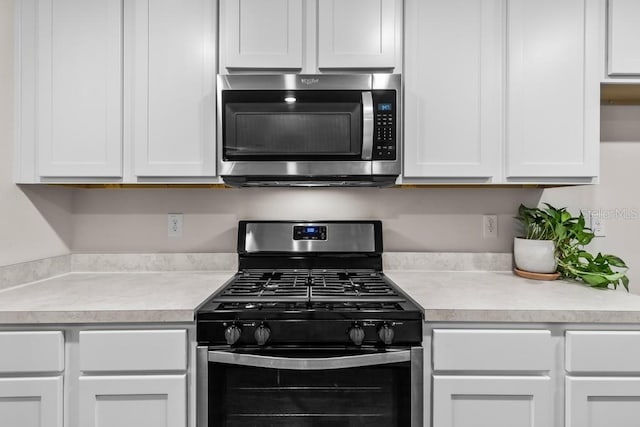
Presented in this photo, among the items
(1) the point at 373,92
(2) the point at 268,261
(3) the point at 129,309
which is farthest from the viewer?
(2) the point at 268,261

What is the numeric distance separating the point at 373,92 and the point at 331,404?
1201 millimetres

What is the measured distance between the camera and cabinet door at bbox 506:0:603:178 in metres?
1.66

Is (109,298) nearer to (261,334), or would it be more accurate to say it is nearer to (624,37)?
(261,334)

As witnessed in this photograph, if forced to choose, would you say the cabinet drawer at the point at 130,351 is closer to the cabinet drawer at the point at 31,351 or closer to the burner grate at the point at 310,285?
the cabinet drawer at the point at 31,351

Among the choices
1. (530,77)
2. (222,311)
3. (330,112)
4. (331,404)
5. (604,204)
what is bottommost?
(331,404)

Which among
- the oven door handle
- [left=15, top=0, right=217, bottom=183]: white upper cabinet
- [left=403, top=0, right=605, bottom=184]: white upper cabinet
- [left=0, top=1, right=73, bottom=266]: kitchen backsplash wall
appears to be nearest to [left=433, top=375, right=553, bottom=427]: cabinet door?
the oven door handle

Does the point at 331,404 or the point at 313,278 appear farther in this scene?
the point at 313,278

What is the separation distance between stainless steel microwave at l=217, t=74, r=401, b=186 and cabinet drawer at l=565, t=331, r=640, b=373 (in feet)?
2.91

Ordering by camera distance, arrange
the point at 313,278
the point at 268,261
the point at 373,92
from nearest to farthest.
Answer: the point at 373,92
the point at 313,278
the point at 268,261

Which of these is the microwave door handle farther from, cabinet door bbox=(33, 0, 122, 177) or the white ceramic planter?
cabinet door bbox=(33, 0, 122, 177)

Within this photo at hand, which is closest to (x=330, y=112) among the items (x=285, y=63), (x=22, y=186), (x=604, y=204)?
(x=285, y=63)

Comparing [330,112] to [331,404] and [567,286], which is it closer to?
[331,404]

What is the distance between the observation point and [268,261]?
6.44 feet

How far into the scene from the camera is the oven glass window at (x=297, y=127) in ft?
5.34
